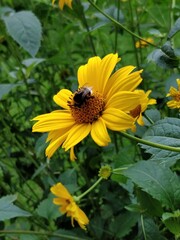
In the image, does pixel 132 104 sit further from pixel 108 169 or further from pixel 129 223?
pixel 129 223

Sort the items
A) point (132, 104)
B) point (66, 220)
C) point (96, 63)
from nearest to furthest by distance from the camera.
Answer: point (132, 104) → point (96, 63) → point (66, 220)

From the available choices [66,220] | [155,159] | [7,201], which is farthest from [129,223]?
[155,159]

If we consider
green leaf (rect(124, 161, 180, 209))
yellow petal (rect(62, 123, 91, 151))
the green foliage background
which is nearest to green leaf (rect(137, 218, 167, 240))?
the green foliage background

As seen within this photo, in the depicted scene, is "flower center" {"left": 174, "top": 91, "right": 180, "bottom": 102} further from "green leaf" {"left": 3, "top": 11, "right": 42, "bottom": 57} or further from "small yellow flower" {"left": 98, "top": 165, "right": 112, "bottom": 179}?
"green leaf" {"left": 3, "top": 11, "right": 42, "bottom": 57}

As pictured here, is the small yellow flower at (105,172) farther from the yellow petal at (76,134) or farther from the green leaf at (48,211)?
the green leaf at (48,211)

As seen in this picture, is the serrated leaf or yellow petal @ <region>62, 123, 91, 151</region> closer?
yellow petal @ <region>62, 123, 91, 151</region>

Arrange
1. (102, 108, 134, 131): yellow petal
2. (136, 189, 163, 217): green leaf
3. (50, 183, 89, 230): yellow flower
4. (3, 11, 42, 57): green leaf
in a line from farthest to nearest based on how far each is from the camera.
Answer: (3, 11, 42, 57): green leaf
(50, 183, 89, 230): yellow flower
(136, 189, 163, 217): green leaf
(102, 108, 134, 131): yellow petal

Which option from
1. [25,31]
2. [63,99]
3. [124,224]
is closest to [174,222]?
[63,99]

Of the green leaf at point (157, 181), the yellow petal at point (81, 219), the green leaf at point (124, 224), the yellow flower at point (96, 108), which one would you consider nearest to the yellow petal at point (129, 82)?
the yellow flower at point (96, 108)
